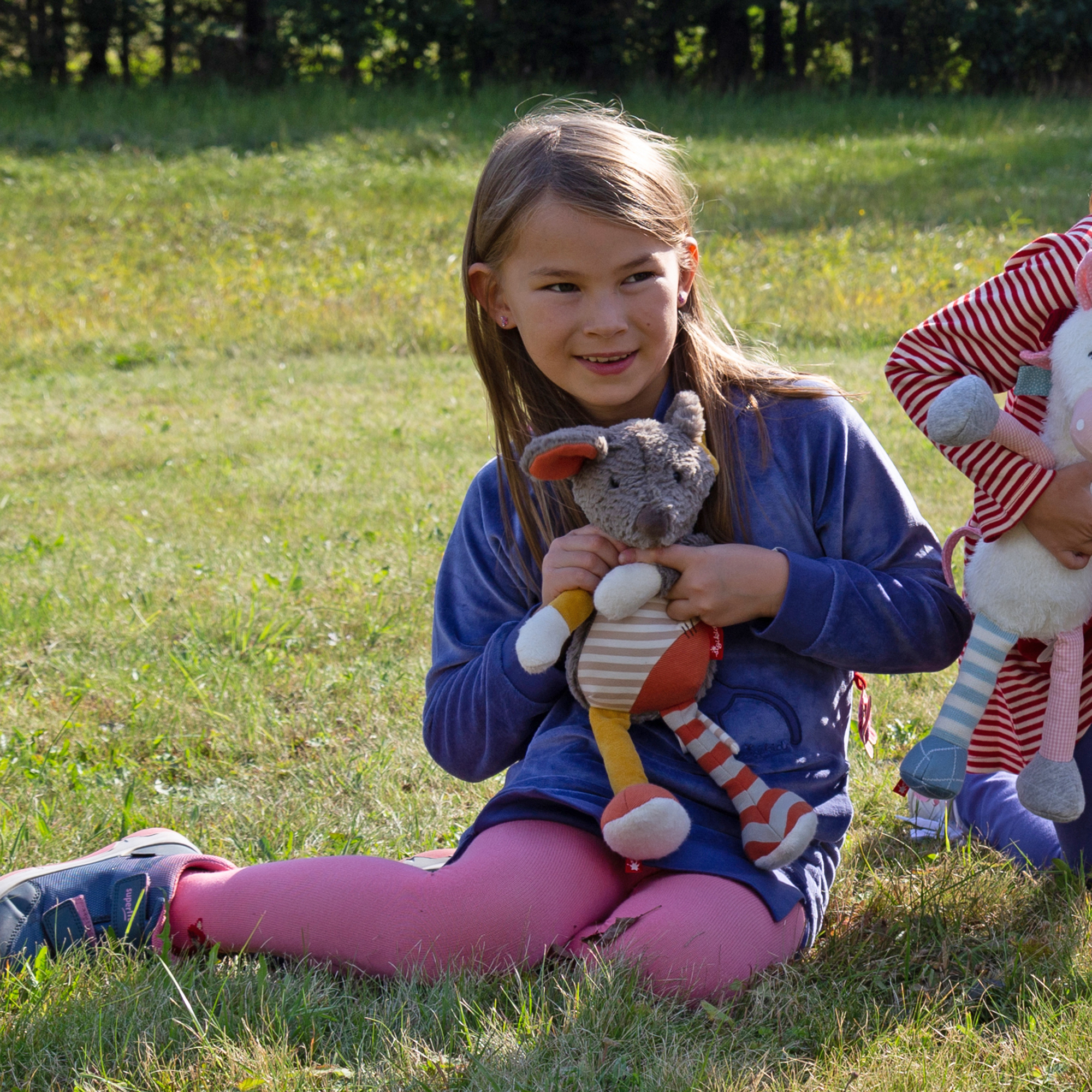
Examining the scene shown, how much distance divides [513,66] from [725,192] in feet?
39.3

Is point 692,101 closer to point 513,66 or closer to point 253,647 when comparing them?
point 513,66

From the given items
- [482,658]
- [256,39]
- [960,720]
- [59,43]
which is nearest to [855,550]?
[960,720]

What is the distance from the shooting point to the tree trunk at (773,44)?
2620 cm

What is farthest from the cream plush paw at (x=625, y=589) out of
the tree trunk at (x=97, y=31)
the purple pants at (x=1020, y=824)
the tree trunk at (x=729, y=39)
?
the tree trunk at (x=729, y=39)

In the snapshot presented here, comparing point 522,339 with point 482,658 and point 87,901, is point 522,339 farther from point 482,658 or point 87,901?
point 87,901


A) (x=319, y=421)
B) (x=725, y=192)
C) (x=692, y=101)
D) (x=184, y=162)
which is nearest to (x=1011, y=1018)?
(x=319, y=421)

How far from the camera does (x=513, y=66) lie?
2395 cm

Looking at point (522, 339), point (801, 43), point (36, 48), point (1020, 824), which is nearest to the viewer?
point (522, 339)

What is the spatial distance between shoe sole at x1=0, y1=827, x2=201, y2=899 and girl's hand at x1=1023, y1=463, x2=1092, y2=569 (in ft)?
5.43

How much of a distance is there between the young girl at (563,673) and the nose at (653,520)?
0.07 m

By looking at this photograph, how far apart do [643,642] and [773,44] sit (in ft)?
89.7

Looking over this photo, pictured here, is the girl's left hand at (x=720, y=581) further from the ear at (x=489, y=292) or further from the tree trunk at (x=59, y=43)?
the tree trunk at (x=59, y=43)

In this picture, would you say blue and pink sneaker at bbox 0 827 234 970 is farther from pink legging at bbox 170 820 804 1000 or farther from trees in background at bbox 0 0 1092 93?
trees in background at bbox 0 0 1092 93

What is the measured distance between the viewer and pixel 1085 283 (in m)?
1.92
